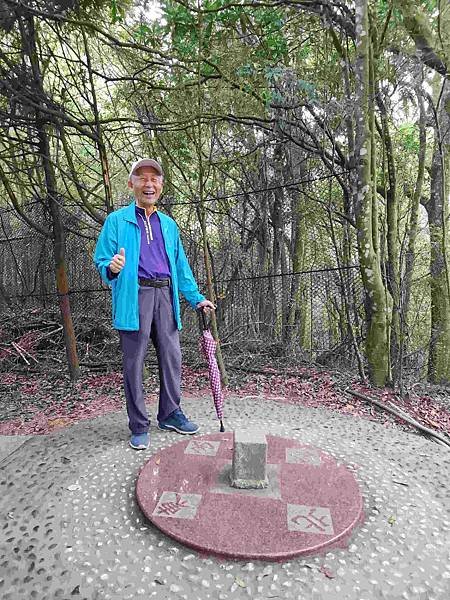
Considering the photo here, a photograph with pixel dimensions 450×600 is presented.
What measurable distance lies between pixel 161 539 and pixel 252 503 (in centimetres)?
48

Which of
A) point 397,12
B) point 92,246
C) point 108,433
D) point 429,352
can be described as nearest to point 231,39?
point 397,12

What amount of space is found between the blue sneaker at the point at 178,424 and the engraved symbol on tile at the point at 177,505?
0.92m

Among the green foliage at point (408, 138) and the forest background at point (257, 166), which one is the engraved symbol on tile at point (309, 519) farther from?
the green foliage at point (408, 138)

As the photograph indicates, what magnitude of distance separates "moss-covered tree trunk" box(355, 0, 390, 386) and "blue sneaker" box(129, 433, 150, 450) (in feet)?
8.08

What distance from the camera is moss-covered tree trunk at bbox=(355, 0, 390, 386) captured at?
13.6 feet

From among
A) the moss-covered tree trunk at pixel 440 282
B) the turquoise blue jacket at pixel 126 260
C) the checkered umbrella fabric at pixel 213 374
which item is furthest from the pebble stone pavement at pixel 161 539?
the moss-covered tree trunk at pixel 440 282

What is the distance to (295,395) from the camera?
4.45 meters

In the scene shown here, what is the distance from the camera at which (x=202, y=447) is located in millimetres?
2883

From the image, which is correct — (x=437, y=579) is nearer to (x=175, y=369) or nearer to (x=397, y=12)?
(x=175, y=369)

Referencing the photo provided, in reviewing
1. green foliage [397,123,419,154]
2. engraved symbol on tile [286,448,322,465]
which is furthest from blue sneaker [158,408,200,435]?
green foliage [397,123,419,154]

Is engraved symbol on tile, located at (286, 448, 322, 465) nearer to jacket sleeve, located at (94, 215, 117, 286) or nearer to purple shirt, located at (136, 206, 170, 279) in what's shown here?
purple shirt, located at (136, 206, 170, 279)

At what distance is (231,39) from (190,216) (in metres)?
2.21

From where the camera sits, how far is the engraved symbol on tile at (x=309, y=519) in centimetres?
208

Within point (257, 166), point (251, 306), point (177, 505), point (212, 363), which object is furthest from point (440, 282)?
point (177, 505)
